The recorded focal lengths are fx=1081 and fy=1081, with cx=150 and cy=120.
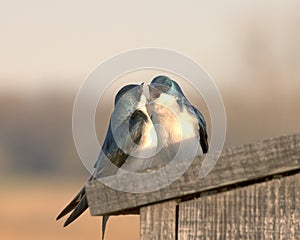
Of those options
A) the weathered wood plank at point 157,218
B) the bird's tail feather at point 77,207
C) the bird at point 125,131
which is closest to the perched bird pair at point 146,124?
the bird at point 125,131

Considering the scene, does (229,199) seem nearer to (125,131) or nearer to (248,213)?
(248,213)

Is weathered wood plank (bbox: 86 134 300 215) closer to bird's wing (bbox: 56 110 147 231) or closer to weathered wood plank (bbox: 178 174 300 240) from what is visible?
weathered wood plank (bbox: 178 174 300 240)

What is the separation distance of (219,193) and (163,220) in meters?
0.19

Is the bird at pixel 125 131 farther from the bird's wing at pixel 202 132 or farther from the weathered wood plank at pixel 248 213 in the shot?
the weathered wood plank at pixel 248 213

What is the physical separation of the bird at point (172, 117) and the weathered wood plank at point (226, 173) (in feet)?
4.94

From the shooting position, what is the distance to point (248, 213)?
326 cm

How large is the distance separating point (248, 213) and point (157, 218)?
0.28 metres

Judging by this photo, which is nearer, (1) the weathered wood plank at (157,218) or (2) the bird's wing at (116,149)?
(1) the weathered wood plank at (157,218)

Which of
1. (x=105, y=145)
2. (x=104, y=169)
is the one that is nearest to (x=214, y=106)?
(x=104, y=169)

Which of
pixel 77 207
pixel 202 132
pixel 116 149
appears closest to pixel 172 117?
pixel 202 132

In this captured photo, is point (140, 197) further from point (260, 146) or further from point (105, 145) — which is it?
point (105, 145)

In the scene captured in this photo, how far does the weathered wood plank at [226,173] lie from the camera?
10.6 ft

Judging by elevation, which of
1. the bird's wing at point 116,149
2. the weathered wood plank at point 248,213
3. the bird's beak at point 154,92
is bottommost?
the weathered wood plank at point 248,213

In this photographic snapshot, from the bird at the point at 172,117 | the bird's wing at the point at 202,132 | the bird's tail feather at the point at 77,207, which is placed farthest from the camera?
the bird's wing at the point at 202,132
